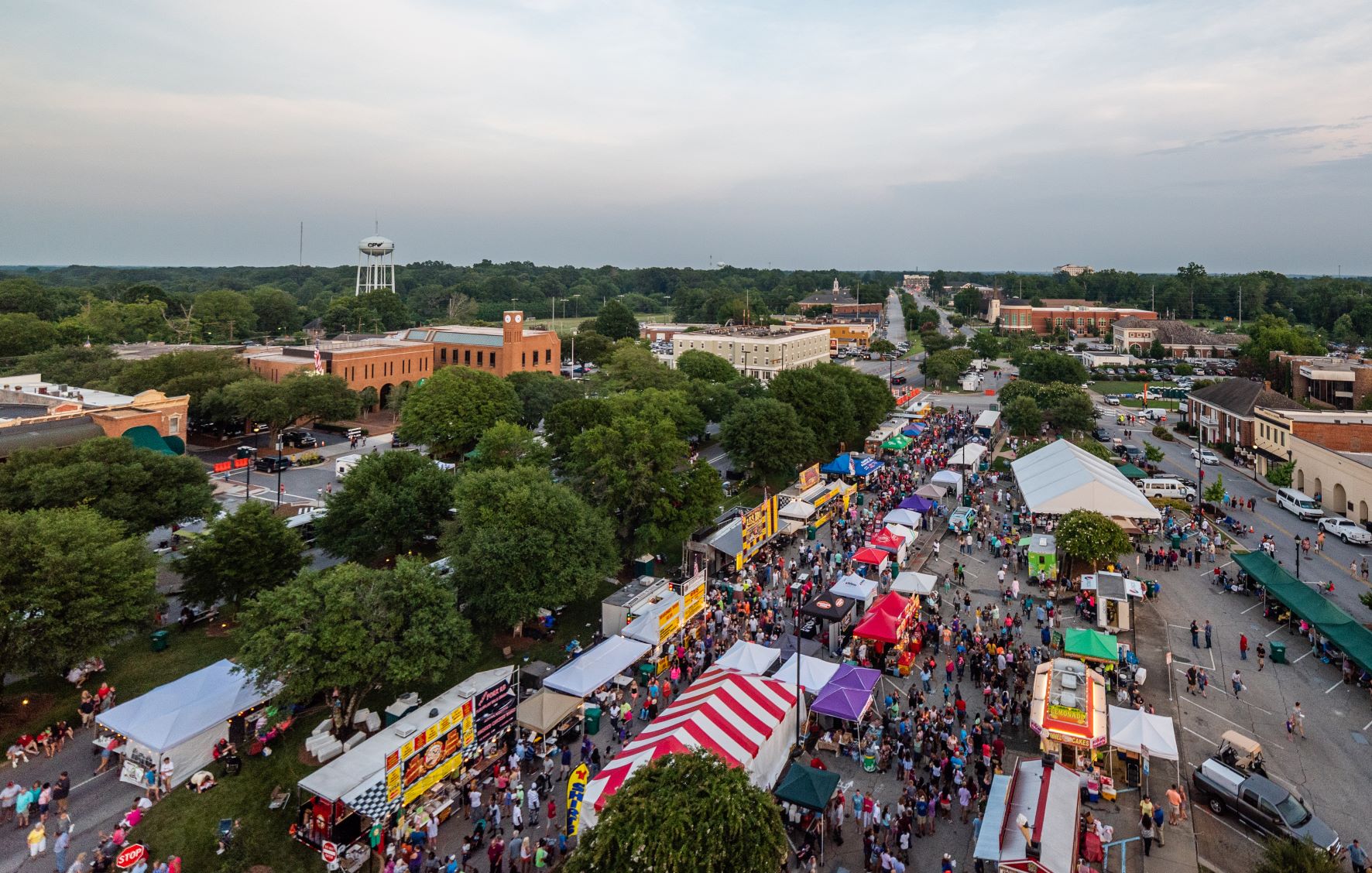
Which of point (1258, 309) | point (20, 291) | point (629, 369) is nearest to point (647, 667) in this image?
point (629, 369)

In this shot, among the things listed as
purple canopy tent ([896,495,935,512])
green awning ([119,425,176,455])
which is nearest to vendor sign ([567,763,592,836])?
purple canopy tent ([896,495,935,512])

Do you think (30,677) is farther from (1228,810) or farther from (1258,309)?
(1258,309)

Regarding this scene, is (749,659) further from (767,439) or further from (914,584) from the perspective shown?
(767,439)

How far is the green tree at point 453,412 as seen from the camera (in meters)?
42.1

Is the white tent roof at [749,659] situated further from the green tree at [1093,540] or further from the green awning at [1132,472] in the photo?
the green awning at [1132,472]

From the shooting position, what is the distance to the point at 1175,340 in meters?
105

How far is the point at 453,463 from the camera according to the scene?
4253 centimetres

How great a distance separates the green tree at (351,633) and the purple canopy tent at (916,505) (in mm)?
21052

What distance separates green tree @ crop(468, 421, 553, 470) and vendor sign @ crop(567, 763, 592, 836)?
16.4m

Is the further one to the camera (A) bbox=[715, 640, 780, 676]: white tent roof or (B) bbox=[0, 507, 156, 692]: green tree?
(A) bbox=[715, 640, 780, 676]: white tent roof

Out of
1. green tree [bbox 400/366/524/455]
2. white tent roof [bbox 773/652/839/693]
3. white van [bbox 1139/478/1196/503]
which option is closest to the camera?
white tent roof [bbox 773/652/839/693]

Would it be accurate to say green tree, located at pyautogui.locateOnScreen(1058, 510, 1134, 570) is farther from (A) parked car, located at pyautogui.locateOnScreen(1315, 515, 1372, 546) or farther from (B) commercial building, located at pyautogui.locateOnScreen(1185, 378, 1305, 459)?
(B) commercial building, located at pyautogui.locateOnScreen(1185, 378, 1305, 459)

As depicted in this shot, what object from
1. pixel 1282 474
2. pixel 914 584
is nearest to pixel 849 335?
pixel 1282 474

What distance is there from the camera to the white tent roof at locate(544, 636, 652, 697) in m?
17.6
